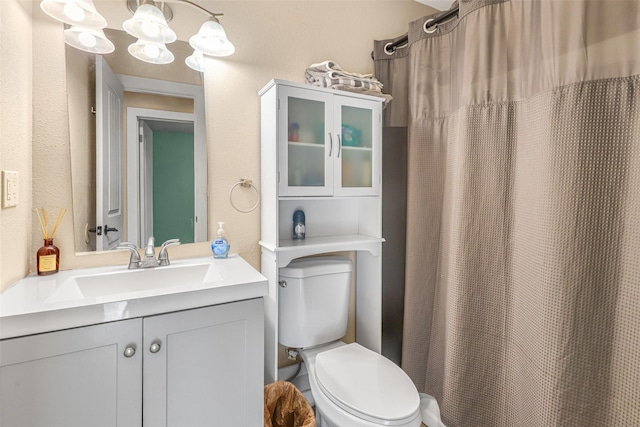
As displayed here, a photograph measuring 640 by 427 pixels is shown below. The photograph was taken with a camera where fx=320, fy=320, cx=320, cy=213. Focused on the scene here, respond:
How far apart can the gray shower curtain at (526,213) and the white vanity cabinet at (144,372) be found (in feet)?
3.17

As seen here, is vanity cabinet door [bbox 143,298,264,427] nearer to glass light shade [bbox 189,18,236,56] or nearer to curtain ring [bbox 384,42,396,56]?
glass light shade [bbox 189,18,236,56]

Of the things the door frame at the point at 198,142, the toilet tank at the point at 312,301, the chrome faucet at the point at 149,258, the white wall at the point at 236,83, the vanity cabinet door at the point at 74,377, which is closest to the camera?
the vanity cabinet door at the point at 74,377

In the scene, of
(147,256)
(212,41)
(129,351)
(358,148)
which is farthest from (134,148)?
(358,148)

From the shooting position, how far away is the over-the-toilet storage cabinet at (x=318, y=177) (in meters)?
1.53

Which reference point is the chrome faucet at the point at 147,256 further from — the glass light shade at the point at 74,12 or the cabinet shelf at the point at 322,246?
the glass light shade at the point at 74,12

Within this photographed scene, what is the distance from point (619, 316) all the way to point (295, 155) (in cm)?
136

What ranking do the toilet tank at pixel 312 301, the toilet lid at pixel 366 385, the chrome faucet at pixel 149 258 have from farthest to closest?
1. the toilet tank at pixel 312 301
2. the chrome faucet at pixel 149 258
3. the toilet lid at pixel 366 385

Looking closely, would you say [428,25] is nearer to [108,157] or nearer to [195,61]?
[195,61]

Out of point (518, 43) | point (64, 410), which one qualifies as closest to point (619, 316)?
point (518, 43)

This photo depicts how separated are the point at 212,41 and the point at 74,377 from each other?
1420mm

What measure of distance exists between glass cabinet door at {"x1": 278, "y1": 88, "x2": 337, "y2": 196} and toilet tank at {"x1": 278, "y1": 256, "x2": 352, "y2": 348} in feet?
1.32

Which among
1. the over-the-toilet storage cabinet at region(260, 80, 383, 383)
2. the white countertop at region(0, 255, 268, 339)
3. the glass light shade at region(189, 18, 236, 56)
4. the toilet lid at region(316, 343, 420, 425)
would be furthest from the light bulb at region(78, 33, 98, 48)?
the toilet lid at region(316, 343, 420, 425)

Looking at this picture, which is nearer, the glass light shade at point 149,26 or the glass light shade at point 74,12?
the glass light shade at point 74,12

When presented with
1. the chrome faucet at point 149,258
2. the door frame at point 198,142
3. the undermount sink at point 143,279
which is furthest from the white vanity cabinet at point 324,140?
the chrome faucet at point 149,258
